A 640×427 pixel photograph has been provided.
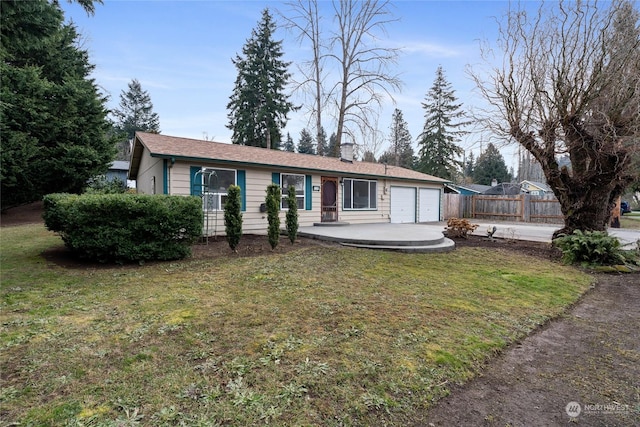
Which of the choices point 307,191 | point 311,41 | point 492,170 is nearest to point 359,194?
point 307,191

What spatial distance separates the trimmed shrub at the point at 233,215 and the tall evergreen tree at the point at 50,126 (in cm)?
1073

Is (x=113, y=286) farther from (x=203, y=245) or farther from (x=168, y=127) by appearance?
(x=168, y=127)

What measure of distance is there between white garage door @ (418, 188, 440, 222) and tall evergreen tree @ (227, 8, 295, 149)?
13.5 metres

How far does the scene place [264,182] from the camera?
10.2 meters

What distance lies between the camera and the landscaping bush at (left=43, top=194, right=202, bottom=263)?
534 centimetres

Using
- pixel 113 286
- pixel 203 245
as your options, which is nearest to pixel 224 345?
pixel 113 286

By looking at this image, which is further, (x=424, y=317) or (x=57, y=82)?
(x=57, y=82)

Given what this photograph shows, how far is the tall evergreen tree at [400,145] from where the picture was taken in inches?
1484

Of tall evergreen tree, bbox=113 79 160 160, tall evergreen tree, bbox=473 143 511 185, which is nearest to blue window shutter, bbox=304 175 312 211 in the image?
tall evergreen tree, bbox=113 79 160 160

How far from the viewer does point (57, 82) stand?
15.7m

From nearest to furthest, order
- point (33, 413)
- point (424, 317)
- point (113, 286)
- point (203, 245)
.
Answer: point (33, 413), point (424, 317), point (113, 286), point (203, 245)

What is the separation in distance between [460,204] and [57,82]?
2325cm


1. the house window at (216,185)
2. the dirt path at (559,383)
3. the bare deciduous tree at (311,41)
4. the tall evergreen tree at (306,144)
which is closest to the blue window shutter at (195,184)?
the house window at (216,185)

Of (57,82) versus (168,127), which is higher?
(168,127)
